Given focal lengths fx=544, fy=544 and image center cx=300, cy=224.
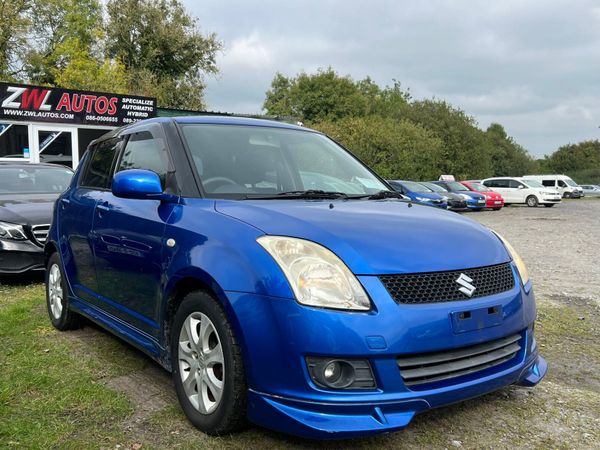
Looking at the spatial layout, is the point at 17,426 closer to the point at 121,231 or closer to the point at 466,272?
the point at 121,231

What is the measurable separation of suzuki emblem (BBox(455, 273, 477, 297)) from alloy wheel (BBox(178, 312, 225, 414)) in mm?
1176

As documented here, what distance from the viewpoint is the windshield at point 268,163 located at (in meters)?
3.30

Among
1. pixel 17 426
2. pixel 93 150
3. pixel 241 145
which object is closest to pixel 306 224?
pixel 241 145

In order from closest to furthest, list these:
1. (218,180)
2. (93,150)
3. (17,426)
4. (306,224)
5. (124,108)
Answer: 1. (306,224)
2. (17,426)
3. (218,180)
4. (93,150)
5. (124,108)

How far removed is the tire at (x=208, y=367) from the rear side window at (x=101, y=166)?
1.68 metres

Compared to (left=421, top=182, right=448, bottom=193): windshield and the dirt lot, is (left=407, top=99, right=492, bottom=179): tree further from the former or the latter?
the dirt lot

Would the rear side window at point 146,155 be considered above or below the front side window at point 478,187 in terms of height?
above

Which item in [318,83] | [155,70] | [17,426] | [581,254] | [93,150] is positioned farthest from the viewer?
[318,83]

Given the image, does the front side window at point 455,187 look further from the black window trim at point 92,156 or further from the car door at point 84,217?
the car door at point 84,217

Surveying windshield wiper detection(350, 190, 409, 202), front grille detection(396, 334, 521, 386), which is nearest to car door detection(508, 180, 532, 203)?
windshield wiper detection(350, 190, 409, 202)

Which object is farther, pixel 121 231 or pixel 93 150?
pixel 93 150

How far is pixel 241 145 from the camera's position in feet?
11.9

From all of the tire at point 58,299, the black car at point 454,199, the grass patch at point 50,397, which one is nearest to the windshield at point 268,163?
the grass patch at point 50,397

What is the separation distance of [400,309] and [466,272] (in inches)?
18.5
